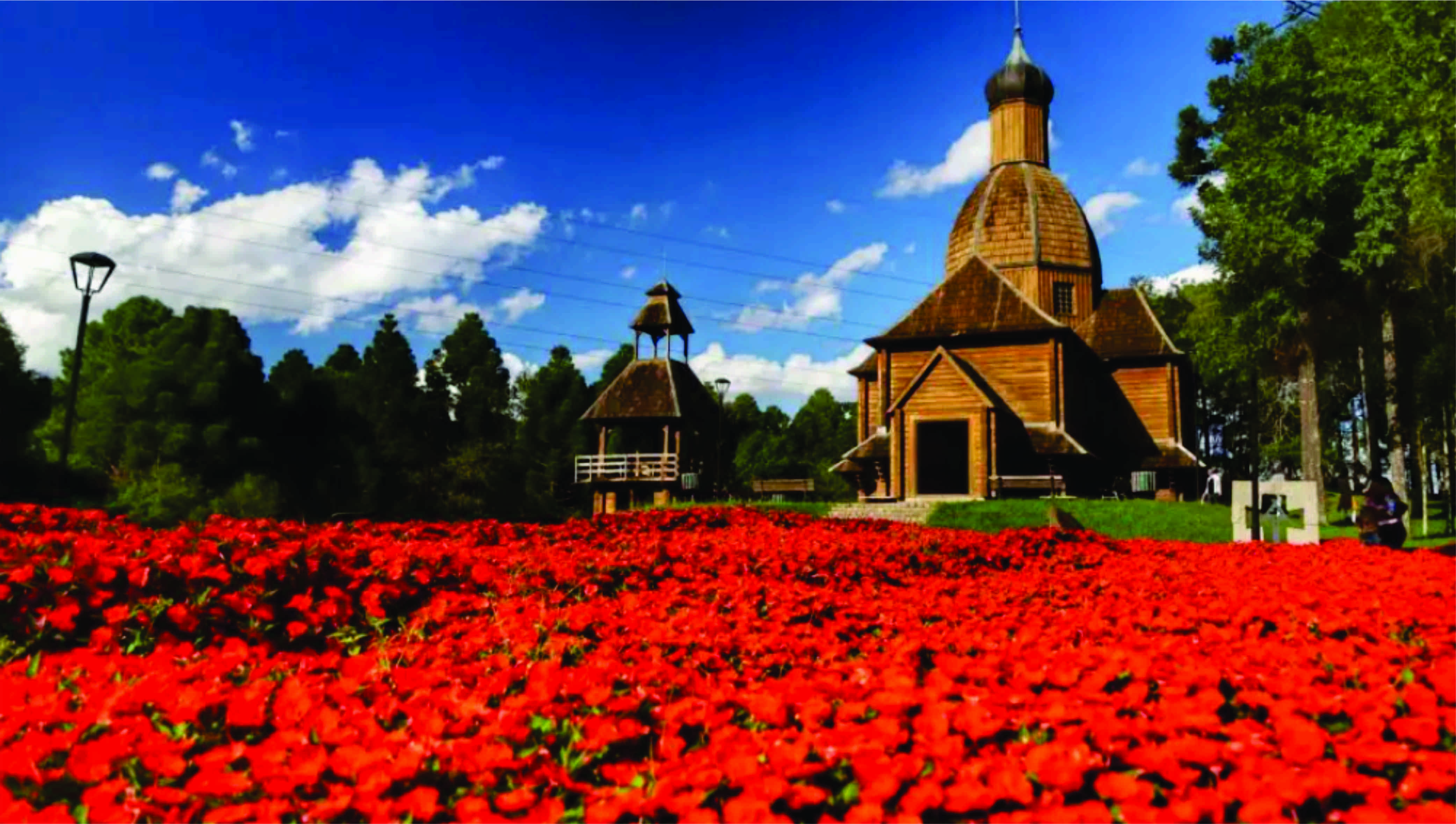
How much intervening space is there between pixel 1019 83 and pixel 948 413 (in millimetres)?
21057

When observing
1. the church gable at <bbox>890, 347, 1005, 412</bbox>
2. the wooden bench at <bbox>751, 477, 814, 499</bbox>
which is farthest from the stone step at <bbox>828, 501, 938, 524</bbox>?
the wooden bench at <bbox>751, 477, 814, 499</bbox>

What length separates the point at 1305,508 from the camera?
53.4 ft

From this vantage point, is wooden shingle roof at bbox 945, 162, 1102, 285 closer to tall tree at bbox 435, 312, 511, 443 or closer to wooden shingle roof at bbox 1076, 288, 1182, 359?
wooden shingle roof at bbox 1076, 288, 1182, 359

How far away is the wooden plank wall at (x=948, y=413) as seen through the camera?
30.1 meters

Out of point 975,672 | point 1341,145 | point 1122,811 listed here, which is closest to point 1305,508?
point 1341,145

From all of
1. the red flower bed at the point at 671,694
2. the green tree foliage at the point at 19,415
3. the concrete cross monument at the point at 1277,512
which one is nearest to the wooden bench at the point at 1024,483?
the concrete cross monument at the point at 1277,512

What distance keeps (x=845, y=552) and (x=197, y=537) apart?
19.0 ft

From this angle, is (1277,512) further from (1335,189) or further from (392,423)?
(392,423)

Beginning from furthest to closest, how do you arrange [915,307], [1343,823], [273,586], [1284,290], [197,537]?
[915,307] → [1284,290] → [197,537] → [273,586] → [1343,823]

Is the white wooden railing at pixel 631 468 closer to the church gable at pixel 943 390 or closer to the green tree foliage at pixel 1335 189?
the church gable at pixel 943 390

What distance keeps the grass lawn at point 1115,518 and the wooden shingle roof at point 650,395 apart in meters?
17.8

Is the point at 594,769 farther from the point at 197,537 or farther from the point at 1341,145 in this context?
the point at 1341,145

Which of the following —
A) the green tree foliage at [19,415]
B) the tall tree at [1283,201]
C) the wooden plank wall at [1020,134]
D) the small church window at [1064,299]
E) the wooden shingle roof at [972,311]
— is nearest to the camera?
the green tree foliage at [19,415]

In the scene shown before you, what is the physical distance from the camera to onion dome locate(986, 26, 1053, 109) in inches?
1741
